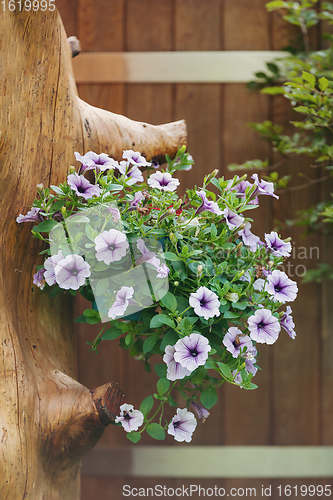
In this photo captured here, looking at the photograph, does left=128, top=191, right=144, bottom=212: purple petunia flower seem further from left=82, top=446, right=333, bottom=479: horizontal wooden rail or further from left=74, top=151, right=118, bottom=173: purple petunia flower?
left=82, top=446, right=333, bottom=479: horizontal wooden rail

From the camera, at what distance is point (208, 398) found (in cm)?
80

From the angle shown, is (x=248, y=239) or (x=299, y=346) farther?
(x=299, y=346)

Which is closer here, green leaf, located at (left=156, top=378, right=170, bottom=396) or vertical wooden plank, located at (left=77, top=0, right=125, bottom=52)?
green leaf, located at (left=156, top=378, right=170, bottom=396)

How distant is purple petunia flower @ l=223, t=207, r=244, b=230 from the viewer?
31.3 inches

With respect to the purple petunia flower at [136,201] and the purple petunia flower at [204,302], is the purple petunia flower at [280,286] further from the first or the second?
the purple petunia flower at [136,201]

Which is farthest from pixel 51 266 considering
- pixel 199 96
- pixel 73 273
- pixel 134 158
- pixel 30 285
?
pixel 199 96

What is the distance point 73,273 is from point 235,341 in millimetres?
322

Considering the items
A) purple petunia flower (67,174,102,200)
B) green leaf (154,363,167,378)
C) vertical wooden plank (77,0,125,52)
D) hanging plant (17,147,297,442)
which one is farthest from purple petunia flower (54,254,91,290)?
vertical wooden plank (77,0,125,52)

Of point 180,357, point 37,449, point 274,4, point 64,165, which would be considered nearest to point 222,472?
point 37,449

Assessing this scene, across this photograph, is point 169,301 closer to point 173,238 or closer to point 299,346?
point 173,238

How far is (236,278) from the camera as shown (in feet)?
2.58

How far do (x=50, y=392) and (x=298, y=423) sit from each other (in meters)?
1.01

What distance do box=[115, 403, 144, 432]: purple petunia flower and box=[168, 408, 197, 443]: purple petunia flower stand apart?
0.06m

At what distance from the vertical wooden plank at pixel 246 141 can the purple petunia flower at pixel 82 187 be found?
804 mm
